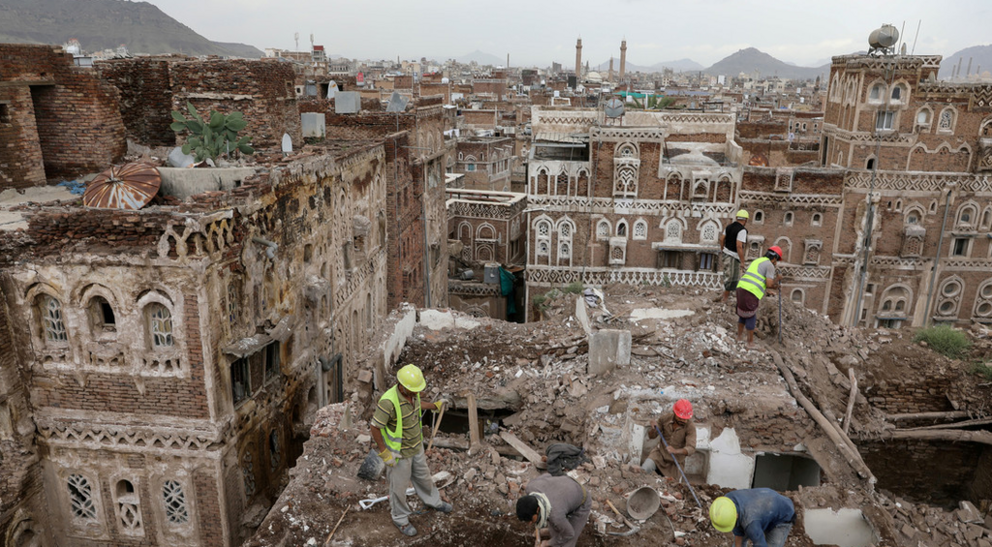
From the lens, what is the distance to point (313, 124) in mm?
21375

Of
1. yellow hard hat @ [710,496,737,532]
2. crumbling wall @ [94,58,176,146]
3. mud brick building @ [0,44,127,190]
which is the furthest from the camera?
crumbling wall @ [94,58,176,146]

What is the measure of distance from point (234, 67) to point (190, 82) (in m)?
1.21

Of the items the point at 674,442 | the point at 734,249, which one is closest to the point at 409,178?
the point at 734,249

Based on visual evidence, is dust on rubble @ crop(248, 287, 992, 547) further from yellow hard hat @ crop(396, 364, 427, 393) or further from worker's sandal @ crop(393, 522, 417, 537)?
yellow hard hat @ crop(396, 364, 427, 393)

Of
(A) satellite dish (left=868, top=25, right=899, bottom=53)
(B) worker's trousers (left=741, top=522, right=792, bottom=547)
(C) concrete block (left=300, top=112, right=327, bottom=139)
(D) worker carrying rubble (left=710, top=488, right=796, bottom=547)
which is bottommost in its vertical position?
(B) worker's trousers (left=741, top=522, right=792, bottom=547)

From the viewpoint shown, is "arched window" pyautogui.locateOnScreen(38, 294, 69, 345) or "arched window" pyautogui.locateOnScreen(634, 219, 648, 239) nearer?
"arched window" pyautogui.locateOnScreen(38, 294, 69, 345)

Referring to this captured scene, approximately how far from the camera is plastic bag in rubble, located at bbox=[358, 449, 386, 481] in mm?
9139

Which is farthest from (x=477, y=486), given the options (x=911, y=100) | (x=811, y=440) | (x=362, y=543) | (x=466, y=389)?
(x=911, y=100)

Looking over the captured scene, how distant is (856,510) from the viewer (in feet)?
30.5

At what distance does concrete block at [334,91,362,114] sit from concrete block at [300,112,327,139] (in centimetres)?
107

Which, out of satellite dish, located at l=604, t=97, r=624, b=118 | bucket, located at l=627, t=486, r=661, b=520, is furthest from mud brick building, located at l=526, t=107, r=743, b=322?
bucket, located at l=627, t=486, r=661, b=520

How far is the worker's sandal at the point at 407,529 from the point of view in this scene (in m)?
8.18

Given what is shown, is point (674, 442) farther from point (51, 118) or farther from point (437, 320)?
point (51, 118)

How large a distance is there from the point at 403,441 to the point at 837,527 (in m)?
6.59
